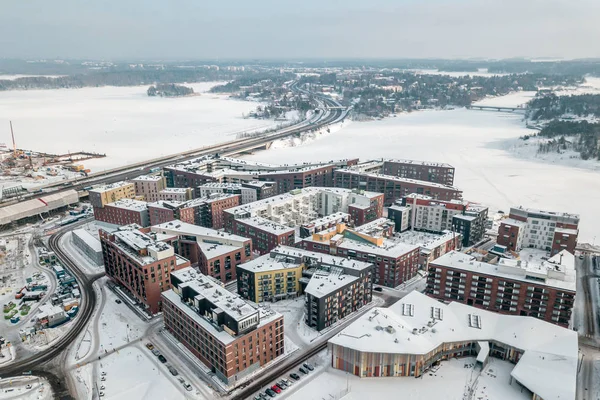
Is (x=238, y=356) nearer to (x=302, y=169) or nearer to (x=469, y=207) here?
(x=469, y=207)

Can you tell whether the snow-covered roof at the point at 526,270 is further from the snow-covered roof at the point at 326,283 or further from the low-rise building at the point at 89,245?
the low-rise building at the point at 89,245

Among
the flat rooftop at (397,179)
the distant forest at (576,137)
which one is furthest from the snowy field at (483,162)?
the flat rooftop at (397,179)

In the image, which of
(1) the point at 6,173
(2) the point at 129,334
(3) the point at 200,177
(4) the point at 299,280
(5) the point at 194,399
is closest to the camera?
(5) the point at 194,399

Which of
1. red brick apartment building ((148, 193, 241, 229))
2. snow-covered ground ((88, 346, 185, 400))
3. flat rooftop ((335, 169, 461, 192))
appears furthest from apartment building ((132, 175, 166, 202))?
snow-covered ground ((88, 346, 185, 400))

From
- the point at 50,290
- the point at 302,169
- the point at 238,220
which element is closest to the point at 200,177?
the point at 302,169

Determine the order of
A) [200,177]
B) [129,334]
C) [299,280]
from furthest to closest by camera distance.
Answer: [200,177] → [299,280] → [129,334]

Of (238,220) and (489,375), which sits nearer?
(489,375)

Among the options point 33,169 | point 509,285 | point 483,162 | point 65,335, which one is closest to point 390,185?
point 509,285

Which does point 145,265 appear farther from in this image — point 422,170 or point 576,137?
point 576,137
